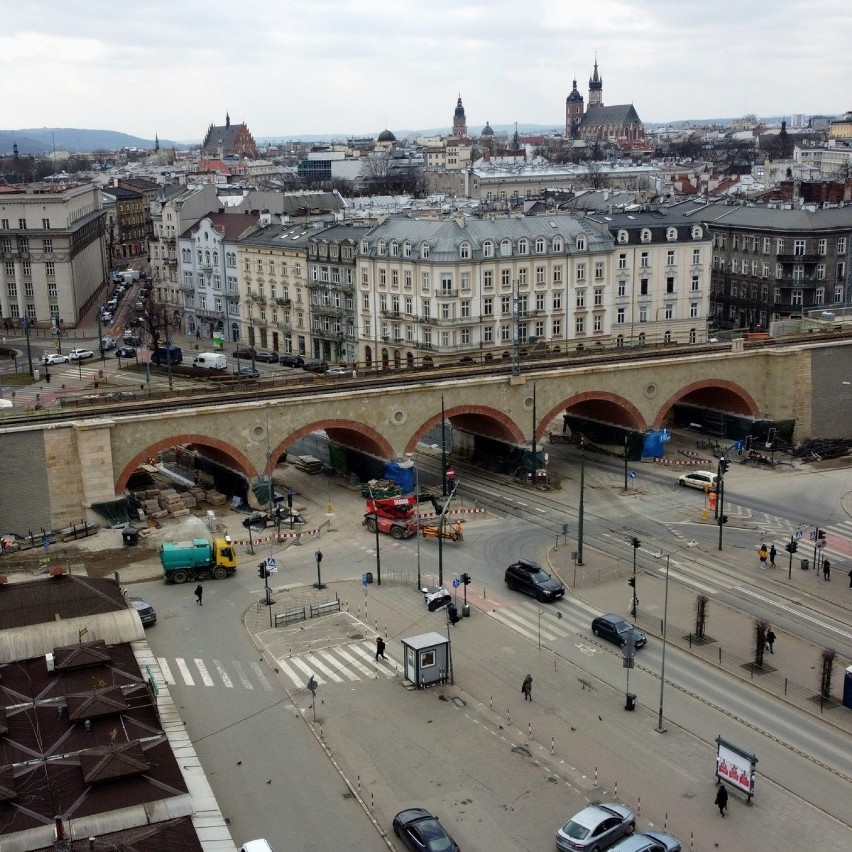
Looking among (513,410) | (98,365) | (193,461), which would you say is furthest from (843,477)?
(98,365)

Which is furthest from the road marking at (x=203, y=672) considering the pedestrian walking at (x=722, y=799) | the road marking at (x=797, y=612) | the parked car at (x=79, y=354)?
the parked car at (x=79, y=354)

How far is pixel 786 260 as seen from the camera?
102875 millimetres

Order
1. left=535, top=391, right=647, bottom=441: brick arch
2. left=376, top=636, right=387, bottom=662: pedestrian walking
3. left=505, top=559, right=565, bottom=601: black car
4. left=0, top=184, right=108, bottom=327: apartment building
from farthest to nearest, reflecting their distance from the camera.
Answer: left=0, top=184, right=108, bottom=327: apartment building → left=535, top=391, right=647, bottom=441: brick arch → left=505, top=559, right=565, bottom=601: black car → left=376, top=636, right=387, bottom=662: pedestrian walking

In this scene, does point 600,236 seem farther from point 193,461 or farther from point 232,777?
point 232,777

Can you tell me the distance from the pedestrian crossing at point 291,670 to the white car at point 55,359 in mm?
63357

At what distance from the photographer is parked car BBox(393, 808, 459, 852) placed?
97.0ft

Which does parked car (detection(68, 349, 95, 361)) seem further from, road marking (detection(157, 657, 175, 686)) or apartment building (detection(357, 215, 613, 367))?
road marking (detection(157, 657, 175, 686))

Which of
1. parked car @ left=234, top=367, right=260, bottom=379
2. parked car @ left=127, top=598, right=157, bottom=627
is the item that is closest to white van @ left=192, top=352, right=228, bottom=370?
parked car @ left=234, top=367, right=260, bottom=379

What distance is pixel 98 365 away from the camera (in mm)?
101875

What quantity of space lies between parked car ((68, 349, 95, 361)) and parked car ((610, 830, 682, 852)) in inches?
3175

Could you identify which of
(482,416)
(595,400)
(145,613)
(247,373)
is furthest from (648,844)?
(247,373)

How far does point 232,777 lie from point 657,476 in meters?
41.0

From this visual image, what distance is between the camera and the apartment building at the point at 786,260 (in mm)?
102125

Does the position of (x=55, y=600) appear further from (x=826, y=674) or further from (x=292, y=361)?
(x=292, y=361)
